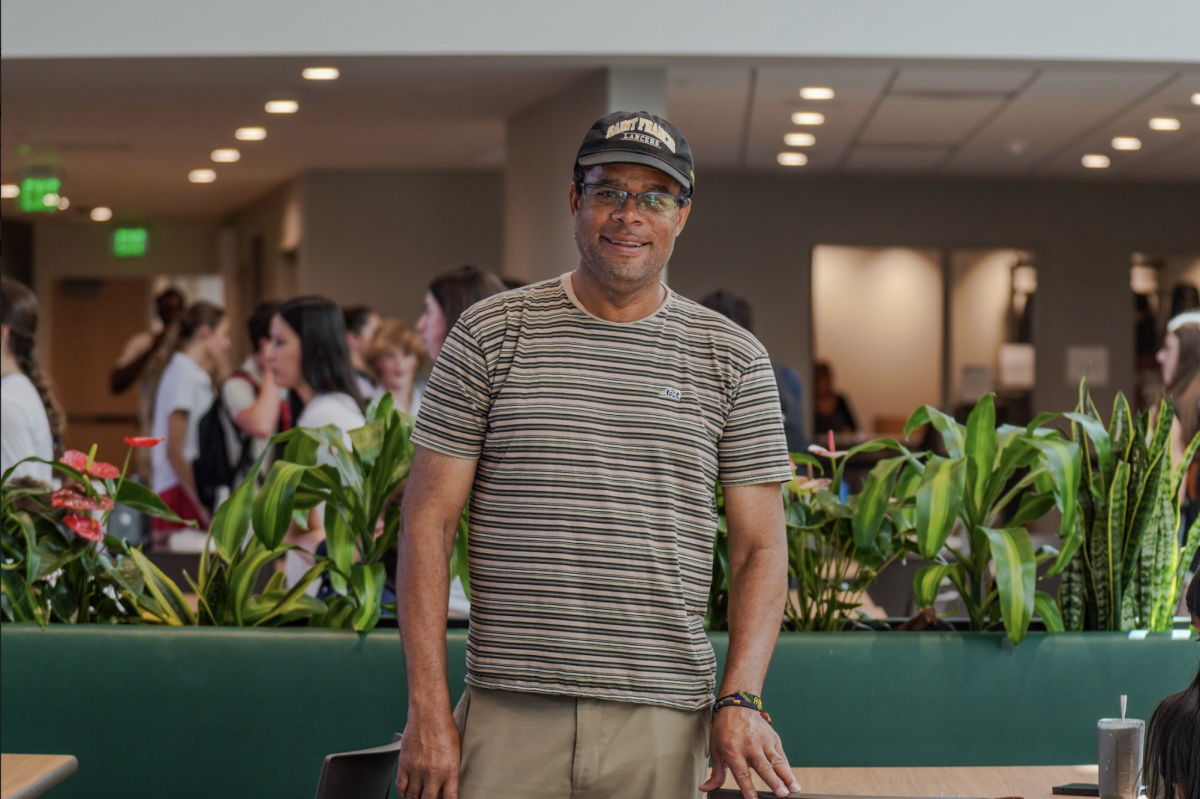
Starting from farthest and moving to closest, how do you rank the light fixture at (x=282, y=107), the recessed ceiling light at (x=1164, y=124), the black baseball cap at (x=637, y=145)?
the recessed ceiling light at (x=1164, y=124)
the light fixture at (x=282, y=107)
the black baseball cap at (x=637, y=145)

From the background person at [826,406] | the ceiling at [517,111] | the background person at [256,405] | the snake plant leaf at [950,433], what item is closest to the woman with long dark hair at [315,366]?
the background person at [256,405]

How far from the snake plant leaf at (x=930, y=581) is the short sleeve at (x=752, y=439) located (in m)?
0.95

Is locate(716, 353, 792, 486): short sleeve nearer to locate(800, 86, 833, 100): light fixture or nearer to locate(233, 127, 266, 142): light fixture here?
locate(800, 86, 833, 100): light fixture

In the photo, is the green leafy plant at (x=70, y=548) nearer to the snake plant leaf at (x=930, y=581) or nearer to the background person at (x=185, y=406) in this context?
the snake plant leaf at (x=930, y=581)

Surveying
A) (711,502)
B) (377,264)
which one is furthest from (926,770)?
(377,264)

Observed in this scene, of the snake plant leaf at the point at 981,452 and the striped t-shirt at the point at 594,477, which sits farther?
the snake plant leaf at the point at 981,452

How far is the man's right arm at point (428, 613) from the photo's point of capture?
1.74 metres

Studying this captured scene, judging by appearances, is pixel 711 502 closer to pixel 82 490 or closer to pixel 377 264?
pixel 82 490

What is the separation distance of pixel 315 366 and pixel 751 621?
7.85 ft

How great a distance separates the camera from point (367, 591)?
2.60 metres

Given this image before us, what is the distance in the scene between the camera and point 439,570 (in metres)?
1.81

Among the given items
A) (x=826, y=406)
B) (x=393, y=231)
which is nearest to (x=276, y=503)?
(x=393, y=231)

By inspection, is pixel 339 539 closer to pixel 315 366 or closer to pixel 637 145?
pixel 637 145

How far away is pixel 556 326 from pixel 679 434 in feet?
0.75
